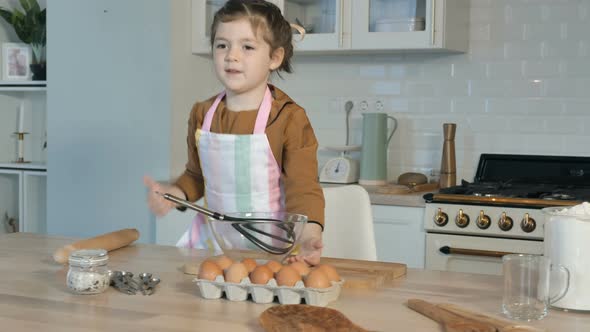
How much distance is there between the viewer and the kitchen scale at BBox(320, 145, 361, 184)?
13.4 feet

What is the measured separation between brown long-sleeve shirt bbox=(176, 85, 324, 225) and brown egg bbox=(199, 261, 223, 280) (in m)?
0.51

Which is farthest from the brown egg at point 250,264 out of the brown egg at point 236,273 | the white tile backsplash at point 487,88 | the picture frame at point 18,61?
the picture frame at point 18,61

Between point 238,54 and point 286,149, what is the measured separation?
29 cm

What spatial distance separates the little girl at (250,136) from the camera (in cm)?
221

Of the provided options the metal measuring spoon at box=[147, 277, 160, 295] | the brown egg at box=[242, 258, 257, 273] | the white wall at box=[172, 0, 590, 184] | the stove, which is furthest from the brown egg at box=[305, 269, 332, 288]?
the white wall at box=[172, 0, 590, 184]

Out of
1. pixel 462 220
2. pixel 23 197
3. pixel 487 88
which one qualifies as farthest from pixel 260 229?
pixel 23 197

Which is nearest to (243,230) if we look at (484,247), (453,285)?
(453,285)

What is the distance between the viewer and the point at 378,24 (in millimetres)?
3938

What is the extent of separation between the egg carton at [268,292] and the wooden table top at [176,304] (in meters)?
0.02

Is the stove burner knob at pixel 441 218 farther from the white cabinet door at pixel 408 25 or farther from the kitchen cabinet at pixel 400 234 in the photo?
the white cabinet door at pixel 408 25

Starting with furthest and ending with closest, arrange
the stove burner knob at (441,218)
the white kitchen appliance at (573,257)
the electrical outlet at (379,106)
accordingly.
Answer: the electrical outlet at (379,106), the stove burner knob at (441,218), the white kitchen appliance at (573,257)

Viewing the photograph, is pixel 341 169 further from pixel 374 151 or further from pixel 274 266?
pixel 274 266

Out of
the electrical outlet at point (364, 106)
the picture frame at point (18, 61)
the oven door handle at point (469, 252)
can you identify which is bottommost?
the oven door handle at point (469, 252)

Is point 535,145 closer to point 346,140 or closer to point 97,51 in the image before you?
point 346,140
